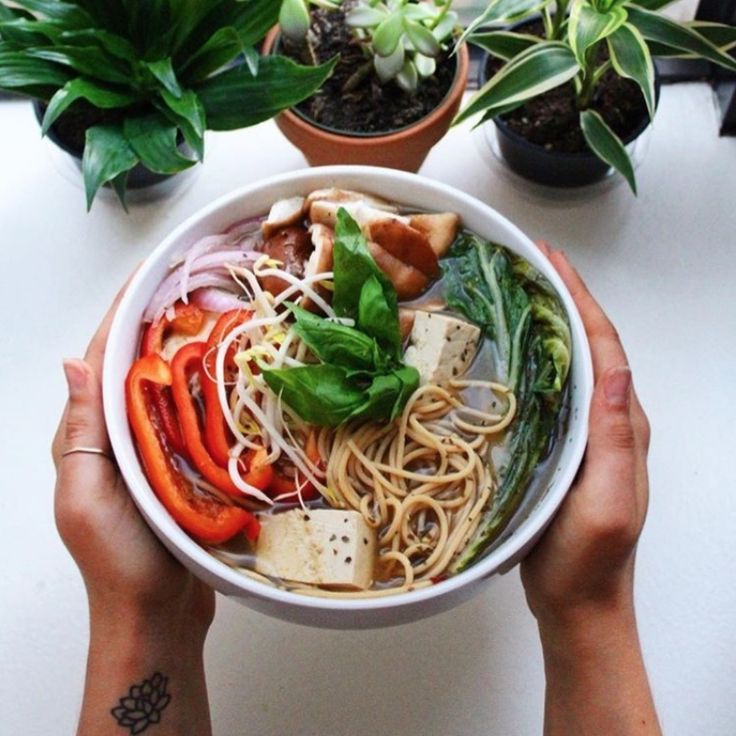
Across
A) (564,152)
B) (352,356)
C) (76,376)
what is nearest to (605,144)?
(564,152)

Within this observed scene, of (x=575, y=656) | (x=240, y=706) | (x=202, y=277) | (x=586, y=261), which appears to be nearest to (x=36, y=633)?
(x=240, y=706)

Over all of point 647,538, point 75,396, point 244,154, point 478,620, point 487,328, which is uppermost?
point 244,154

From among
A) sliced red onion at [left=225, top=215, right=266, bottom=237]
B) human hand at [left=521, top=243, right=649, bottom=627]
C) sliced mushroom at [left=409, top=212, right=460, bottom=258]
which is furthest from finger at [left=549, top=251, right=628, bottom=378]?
sliced red onion at [left=225, top=215, right=266, bottom=237]

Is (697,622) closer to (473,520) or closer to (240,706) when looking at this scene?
(473,520)

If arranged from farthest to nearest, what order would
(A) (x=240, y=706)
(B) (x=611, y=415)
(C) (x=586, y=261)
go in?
(C) (x=586, y=261), (A) (x=240, y=706), (B) (x=611, y=415)

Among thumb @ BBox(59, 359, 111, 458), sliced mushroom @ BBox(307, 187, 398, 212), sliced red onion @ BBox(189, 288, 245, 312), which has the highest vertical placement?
sliced mushroom @ BBox(307, 187, 398, 212)

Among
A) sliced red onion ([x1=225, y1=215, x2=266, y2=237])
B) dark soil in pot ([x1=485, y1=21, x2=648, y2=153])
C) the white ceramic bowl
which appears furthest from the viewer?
dark soil in pot ([x1=485, y1=21, x2=648, y2=153])

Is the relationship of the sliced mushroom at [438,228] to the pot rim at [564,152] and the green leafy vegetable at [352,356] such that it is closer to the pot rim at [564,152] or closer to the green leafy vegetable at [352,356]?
the green leafy vegetable at [352,356]

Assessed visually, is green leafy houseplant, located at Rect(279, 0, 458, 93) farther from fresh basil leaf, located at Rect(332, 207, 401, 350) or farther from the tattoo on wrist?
the tattoo on wrist
